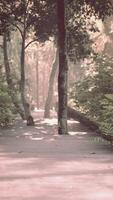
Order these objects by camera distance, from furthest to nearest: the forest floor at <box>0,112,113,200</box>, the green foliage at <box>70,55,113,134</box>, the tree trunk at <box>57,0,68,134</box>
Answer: the green foliage at <box>70,55,113,134</box>
the tree trunk at <box>57,0,68,134</box>
the forest floor at <box>0,112,113,200</box>

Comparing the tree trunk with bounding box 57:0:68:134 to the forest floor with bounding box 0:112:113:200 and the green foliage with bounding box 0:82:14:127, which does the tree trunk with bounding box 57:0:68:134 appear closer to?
the green foliage with bounding box 0:82:14:127

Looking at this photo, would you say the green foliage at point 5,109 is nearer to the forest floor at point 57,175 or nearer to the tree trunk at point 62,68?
the tree trunk at point 62,68

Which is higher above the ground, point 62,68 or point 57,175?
point 62,68

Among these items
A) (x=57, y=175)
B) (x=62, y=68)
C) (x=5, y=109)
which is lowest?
Result: (x=5, y=109)

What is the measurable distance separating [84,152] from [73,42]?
15.6m

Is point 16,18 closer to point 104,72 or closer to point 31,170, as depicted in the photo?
point 104,72

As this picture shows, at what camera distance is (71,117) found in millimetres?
30562

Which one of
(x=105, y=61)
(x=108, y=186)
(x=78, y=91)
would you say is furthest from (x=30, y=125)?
(x=108, y=186)

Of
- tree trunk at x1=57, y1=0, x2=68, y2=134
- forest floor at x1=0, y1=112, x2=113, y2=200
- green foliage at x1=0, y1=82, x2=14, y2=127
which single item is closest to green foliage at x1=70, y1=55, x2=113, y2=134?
green foliage at x1=0, y1=82, x2=14, y2=127

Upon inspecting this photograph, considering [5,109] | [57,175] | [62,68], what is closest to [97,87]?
[5,109]

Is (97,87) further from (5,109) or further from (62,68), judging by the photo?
(62,68)

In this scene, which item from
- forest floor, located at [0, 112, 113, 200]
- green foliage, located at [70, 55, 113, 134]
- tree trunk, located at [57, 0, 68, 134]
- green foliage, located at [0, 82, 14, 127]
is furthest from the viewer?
green foliage, located at [70, 55, 113, 134]

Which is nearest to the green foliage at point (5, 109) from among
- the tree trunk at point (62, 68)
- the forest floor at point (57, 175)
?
the tree trunk at point (62, 68)

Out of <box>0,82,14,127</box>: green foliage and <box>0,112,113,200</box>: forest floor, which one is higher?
<box>0,112,113,200</box>: forest floor
